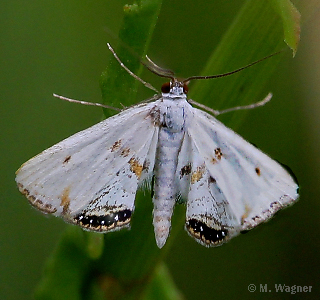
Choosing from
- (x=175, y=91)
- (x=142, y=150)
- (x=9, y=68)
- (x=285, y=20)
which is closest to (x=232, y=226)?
(x=142, y=150)

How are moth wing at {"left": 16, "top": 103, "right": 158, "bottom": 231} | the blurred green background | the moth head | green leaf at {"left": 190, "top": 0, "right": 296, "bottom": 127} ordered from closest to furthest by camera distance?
green leaf at {"left": 190, "top": 0, "right": 296, "bottom": 127}
moth wing at {"left": 16, "top": 103, "right": 158, "bottom": 231}
the moth head
the blurred green background

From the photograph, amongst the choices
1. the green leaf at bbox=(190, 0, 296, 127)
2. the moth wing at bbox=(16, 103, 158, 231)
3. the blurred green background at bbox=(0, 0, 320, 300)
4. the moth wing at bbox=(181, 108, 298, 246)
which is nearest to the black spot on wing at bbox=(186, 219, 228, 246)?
the moth wing at bbox=(181, 108, 298, 246)

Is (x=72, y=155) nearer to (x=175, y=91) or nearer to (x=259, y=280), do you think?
(x=175, y=91)

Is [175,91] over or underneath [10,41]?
underneath

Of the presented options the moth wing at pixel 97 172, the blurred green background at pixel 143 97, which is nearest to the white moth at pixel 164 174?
the moth wing at pixel 97 172

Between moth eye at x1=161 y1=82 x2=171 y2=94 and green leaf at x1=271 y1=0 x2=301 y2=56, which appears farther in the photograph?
moth eye at x1=161 y1=82 x2=171 y2=94

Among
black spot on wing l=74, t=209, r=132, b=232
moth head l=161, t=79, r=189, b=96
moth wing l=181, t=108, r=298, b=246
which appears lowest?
black spot on wing l=74, t=209, r=132, b=232

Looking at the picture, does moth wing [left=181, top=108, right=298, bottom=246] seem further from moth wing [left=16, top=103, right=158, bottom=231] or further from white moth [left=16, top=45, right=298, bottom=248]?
moth wing [left=16, top=103, right=158, bottom=231]

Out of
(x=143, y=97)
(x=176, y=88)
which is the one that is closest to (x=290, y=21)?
(x=176, y=88)
